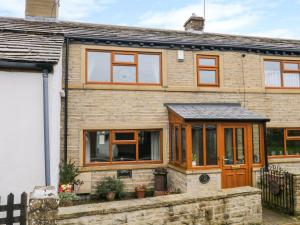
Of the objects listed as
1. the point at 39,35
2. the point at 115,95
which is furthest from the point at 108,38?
the point at 39,35

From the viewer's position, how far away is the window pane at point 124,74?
10938mm

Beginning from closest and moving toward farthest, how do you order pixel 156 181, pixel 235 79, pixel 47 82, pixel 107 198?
pixel 47 82 < pixel 107 198 < pixel 156 181 < pixel 235 79

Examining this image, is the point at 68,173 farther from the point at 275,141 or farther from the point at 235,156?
the point at 275,141

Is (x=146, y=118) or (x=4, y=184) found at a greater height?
(x=146, y=118)

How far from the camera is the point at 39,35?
8336mm

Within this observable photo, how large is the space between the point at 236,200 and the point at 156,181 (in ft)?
14.0

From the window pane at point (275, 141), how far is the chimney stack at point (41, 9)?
11210 millimetres

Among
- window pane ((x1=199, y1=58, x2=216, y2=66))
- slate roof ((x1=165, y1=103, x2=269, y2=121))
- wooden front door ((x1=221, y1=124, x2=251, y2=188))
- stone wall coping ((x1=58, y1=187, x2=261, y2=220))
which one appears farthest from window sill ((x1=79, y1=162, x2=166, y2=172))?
window pane ((x1=199, y1=58, x2=216, y2=66))

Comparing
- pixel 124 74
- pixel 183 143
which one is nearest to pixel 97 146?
pixel 124 74

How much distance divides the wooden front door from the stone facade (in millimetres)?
1892

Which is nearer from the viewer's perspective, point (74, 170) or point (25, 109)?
point (25, 109)

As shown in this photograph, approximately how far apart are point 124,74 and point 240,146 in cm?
538

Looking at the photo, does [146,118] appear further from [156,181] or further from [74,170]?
[74,170]

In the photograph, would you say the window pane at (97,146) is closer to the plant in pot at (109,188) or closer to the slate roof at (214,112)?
the plant in pot at (109,188)
